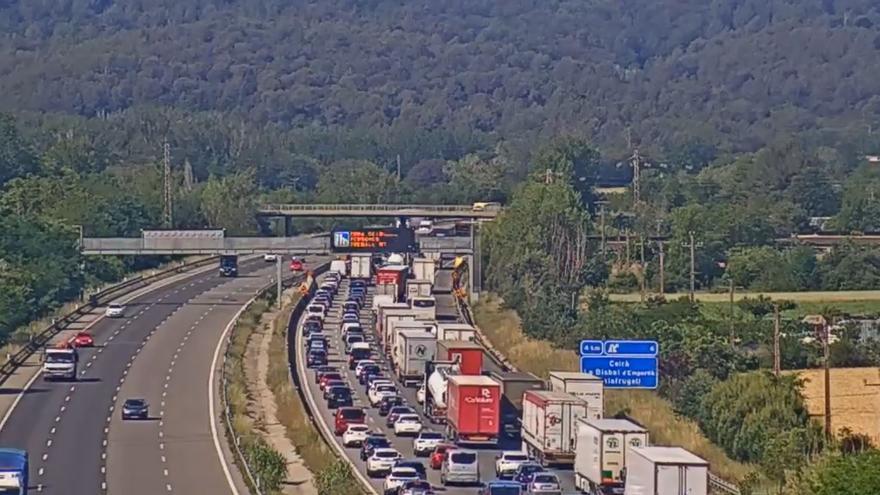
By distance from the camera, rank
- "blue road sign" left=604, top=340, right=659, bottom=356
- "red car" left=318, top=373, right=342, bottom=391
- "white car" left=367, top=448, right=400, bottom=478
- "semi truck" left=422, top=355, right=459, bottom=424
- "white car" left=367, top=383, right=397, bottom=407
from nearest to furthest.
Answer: "white car" left=367, top=448, right=400, bottom=478 < "blue road sign" left=604, top=340, right=659, bottom=356 < "semi truck" left=422, top=355, right=459, bottom=424 < "white car" left=367, top=383, right=397, bottom=407 < "red car" left=318, top=373, right=342, bottom=391

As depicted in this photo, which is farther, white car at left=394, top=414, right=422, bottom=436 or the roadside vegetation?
white car at left=394, top=414, right=422, bottom=436

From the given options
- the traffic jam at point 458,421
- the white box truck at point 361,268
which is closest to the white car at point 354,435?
the traffic jam at point 458,421

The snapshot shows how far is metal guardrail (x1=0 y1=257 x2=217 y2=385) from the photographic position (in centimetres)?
7326

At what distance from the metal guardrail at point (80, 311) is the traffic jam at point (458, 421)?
10104 millimetres

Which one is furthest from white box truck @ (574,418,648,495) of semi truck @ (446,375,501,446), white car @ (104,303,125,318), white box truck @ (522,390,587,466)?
white car @ (104,303,125,318)

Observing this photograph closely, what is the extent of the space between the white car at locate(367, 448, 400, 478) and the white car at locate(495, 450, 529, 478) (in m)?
2.35

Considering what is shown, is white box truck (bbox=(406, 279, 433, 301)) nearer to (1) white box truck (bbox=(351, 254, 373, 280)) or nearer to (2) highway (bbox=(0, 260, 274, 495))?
(2) highway (bbox=(0, 260, 274, 495))

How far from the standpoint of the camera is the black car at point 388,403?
62406 mm

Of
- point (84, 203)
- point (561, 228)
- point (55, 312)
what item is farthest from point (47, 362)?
point (84, 203)

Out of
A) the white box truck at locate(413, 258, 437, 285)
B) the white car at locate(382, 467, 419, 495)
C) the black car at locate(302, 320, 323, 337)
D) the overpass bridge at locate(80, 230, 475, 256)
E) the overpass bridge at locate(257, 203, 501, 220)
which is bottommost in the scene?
the white car at locate(382, 467, 419, 495)

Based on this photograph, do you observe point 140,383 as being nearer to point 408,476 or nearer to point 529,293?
point 408,476

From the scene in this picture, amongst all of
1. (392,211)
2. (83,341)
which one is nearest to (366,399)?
(83,341)

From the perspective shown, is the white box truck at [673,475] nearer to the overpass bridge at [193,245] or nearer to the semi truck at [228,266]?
the overpass bridge at [193,245]

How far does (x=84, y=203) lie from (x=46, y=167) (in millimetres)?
37005
